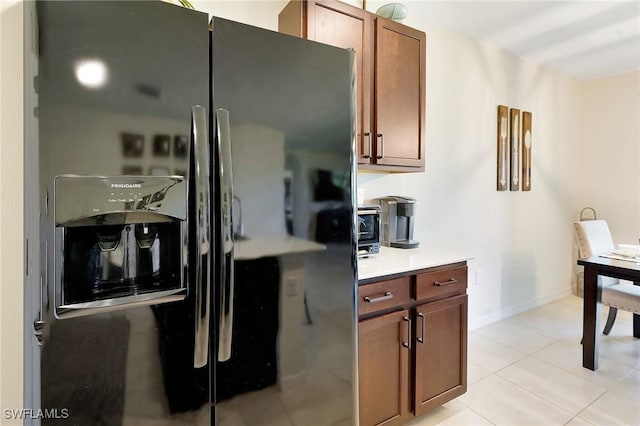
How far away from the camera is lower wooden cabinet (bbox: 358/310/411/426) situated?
147 centimetres

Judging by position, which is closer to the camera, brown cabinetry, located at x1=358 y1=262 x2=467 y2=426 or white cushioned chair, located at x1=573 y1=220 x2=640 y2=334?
brown cabinetry, located at x1=358 y1=262 x2=467 y2=426

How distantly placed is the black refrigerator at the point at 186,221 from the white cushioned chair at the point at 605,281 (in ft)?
7.63

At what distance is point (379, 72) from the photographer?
73.3 inches

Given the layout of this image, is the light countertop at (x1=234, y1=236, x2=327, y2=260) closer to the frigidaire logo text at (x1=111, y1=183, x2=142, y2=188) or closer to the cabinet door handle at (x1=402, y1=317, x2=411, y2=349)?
the frigidaire logo text at (x1=111, y1=183, x2=142, y2=188)

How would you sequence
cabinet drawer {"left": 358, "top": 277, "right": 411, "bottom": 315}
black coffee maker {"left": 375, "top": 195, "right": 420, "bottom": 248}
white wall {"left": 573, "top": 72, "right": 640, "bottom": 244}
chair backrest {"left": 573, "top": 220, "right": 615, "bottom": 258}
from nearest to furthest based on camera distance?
1. cabinet drawer {"left": 358, "top": 277, "right": 411, "bottom": 315}
2. black coffee maker {"left": 375, "top": 195, "right": 420, "bottom": 248}
3. chair backrest {"left": 573, "top": 220, "right": 615, "bottom": 258}
4. white wall {"left": 573, "top": 72, "right": 640, "bottom": 244}

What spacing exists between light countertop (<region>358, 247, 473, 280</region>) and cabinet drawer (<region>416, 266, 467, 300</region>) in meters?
0.05

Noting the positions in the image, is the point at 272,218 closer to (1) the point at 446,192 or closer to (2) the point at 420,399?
(2) the point at 420,399

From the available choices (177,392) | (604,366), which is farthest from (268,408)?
(604,366)

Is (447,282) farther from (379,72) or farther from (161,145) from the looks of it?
(161,145)

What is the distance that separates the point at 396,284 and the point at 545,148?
3211 millimetres

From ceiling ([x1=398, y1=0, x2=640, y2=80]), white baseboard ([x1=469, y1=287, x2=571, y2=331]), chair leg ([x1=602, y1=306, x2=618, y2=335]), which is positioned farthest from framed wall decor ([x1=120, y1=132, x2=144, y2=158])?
chair leg ([x1=602, y1=306, x2=618, y2=335])

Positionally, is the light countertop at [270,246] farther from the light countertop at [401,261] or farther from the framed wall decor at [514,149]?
the framed wall decor at [514,149]

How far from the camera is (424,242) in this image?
2615 mm

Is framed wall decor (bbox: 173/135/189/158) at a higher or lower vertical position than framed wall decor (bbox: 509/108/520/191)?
lower
